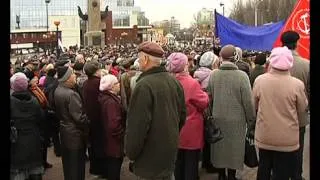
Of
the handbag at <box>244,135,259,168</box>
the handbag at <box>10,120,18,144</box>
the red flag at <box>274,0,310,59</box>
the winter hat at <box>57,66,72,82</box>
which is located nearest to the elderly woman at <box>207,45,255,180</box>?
the handbag at <box>244,135,259,168</box>

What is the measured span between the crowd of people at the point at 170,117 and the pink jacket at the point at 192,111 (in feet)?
0.04

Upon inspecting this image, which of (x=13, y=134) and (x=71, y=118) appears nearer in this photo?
(x=13, y=134)

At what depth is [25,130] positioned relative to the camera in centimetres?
634

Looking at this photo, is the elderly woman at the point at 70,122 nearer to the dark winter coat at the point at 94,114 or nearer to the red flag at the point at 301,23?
the dark winter coat at the point at 94,114

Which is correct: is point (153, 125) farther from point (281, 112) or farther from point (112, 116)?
point (112, 116)

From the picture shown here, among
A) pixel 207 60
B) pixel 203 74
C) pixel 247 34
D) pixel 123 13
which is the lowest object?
pixel 203 74

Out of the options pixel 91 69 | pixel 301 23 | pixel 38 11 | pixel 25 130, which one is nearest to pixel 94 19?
pixel 91 69

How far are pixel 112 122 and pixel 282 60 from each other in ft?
8.85

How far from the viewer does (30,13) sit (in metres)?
132

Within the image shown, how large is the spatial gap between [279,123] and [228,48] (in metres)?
1.65

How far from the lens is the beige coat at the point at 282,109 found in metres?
5.32

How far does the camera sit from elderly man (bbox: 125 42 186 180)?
4.31 metres
